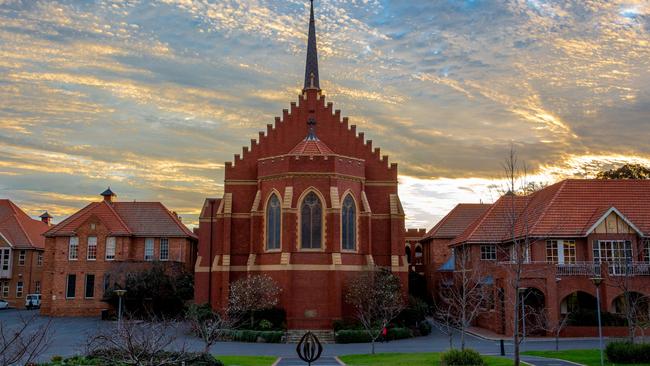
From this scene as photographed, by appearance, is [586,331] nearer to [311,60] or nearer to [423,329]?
[423,329]

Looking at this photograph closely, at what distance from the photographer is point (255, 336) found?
37.5m

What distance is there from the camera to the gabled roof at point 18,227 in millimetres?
65750

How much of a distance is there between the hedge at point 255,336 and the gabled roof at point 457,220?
2907 cm

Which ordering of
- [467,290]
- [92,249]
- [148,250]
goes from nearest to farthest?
[467,290] < [92,249] < [148,250]

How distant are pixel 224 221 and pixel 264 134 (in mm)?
7330

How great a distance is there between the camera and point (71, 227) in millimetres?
55750

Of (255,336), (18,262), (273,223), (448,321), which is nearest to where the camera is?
(448,321)

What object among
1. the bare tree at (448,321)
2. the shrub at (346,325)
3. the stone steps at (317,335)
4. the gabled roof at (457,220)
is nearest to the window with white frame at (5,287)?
the stone steps at (317,335)

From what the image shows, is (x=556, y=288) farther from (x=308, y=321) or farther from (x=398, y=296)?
(x=308, y=321)

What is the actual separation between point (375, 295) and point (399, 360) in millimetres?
13067

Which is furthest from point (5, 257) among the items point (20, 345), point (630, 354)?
point (630, 354)

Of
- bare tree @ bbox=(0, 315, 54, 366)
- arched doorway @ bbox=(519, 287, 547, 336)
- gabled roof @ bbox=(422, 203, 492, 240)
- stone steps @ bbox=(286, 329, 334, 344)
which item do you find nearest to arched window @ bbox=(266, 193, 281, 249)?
stone steps @ bbox=(286, 329, 334, 344)

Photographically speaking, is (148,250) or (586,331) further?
(148,250)

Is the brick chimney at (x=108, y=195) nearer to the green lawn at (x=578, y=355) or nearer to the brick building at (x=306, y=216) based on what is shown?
the brick building at (x=306, y=216)
